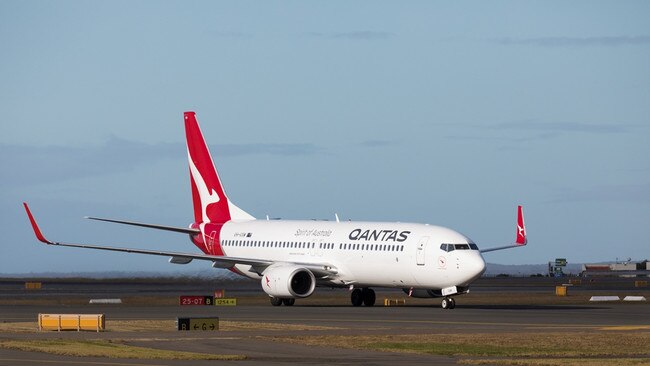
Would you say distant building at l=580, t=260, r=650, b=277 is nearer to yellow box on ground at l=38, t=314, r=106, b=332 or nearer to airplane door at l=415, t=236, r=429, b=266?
airplane door at l=415, t=236, r=429, b=266

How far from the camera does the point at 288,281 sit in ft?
A: 204

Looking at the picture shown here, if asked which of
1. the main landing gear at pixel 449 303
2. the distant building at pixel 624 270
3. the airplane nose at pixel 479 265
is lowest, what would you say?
the main landing gear at pixel 449 303

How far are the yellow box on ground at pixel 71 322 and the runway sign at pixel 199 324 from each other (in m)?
2.49

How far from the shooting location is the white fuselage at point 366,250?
58.2 metres

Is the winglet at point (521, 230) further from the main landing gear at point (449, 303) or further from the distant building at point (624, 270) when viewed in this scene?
the distant building at point (624, 270)

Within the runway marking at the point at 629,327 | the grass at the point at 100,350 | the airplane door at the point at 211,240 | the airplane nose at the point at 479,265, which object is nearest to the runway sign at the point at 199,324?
the grass at the point at 100,350

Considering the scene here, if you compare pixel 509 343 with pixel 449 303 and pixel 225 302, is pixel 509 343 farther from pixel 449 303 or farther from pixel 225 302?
pixel 225 302

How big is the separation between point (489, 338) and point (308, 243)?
93.6 feet

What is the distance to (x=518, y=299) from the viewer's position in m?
73.9

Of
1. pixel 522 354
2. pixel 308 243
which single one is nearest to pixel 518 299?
pixel 308 243

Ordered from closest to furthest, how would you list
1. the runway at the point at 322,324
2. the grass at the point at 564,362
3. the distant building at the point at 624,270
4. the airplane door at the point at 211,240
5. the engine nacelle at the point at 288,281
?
1. the grass at the point at 564,362
2. the runway at the point at 322,324
3. the engine nacelle at the point at 288,281
4. the airplane door at the point at 211,240
5. the distant building at the point at 624,270

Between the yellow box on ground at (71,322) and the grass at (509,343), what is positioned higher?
the yellow box on ground at (71,322)

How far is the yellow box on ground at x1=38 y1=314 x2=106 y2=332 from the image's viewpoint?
40469 mm

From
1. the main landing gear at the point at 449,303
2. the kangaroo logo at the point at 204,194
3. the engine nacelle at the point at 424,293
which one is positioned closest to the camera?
the main landing gear at the point at 449,303
